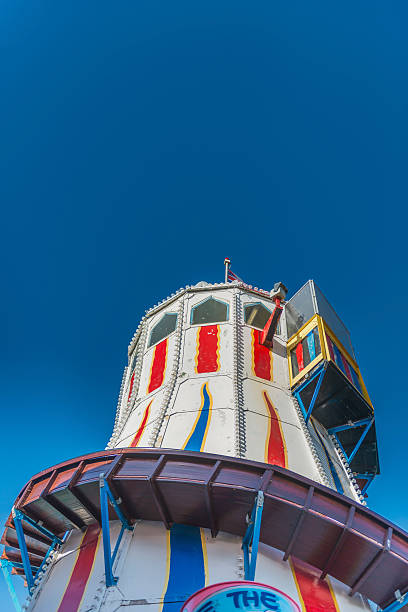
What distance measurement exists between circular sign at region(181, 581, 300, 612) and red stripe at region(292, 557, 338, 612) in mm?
4287

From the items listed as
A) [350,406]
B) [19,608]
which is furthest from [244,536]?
[350,406]

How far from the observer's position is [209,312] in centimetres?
1809

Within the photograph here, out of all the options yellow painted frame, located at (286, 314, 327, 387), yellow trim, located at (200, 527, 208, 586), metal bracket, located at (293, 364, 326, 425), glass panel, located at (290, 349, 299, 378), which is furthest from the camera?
glass panel, located at (290, 349, 299, 378)

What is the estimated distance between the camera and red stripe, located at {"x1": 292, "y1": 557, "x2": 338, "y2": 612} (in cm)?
950

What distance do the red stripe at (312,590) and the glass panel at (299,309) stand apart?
28.3 feet

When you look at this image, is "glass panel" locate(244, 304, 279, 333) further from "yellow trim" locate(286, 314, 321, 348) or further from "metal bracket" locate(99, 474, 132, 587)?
"metal bracket" locate(99, 474, 132, 587)

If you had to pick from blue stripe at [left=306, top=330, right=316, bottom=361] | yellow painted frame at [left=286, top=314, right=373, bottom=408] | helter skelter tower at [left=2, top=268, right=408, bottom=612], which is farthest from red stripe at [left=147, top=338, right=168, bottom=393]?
blue stripe at [left=306, top=330, right=316, bottom=361]

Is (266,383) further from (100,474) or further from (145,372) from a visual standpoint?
(100,474)

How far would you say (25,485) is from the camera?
1126 centimetres

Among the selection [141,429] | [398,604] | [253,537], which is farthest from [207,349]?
[398,604]

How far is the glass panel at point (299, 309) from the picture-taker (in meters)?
17.5

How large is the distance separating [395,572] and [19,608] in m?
7.73

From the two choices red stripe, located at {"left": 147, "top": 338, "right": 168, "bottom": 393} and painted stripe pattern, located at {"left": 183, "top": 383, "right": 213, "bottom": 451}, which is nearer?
painted stripe pattern, located at {"left": 183, "top": 383, "right": 213, "bottom": 451}

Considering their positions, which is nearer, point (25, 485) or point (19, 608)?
point (19, 608)
